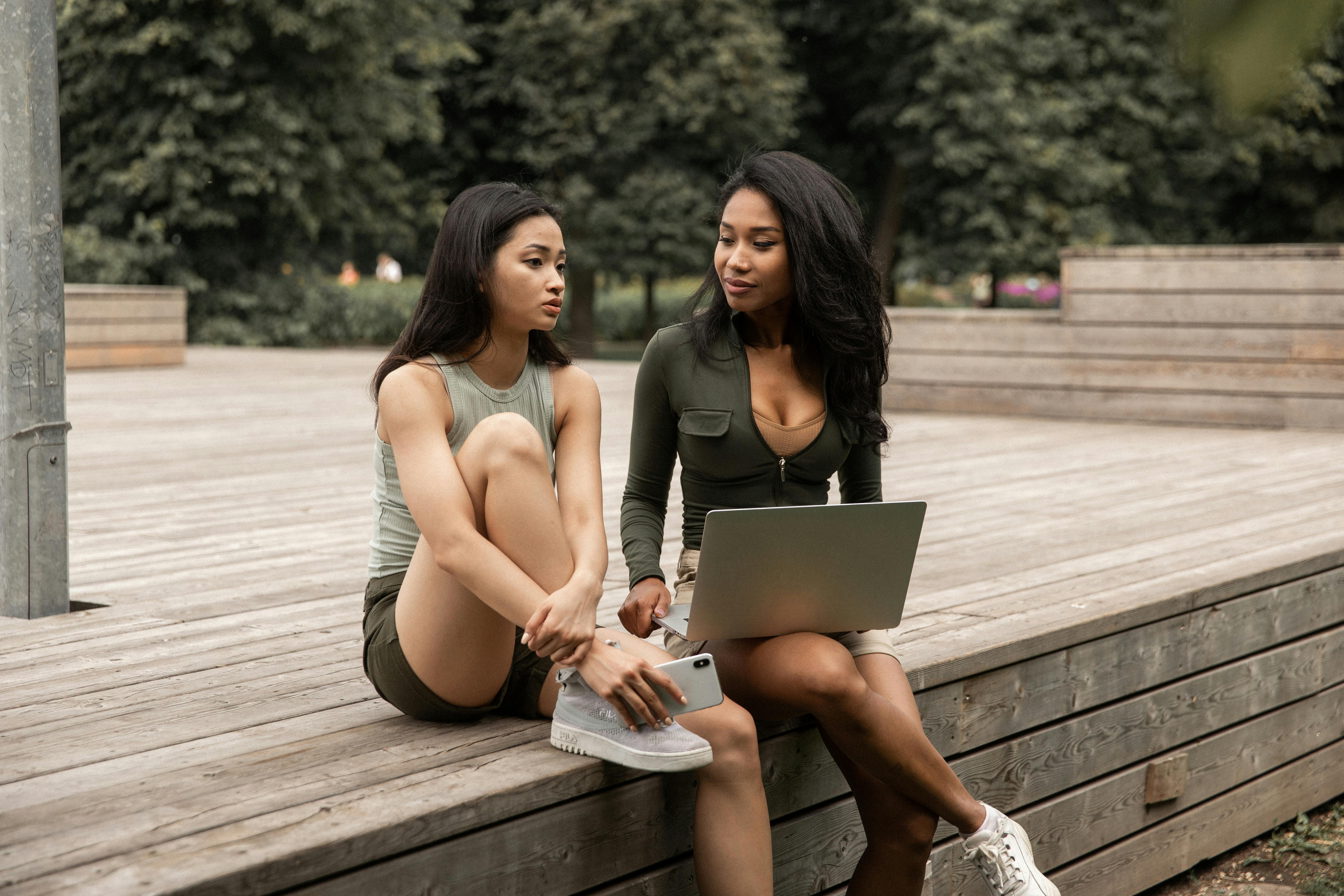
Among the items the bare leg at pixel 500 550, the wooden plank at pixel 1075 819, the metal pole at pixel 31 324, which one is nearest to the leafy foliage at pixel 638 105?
the wooden plank at pixel 1075 819

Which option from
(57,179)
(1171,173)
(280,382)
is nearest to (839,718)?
(57,179)

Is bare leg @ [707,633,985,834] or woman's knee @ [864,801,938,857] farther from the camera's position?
woman's knee @ [864,801,938,857]

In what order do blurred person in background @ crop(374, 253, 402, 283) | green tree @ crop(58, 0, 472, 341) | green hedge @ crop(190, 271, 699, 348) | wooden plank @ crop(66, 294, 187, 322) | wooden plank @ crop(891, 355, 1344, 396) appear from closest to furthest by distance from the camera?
1. wooden plank @ crop(891, 355, 1344, 396)
2. wooden plank @ crop(66, 294, 187, 322)
3. green tree @ crop(58, 0, 472, 341)
4. green hedge @ crop(190, 271, 699, 348)
5. blurred person in background @ crop(374, 253, 402, 283)

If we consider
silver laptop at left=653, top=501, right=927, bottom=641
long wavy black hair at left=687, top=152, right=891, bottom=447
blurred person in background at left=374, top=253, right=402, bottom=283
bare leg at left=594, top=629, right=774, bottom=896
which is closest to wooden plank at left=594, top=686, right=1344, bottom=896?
bare leg at left=594, top=629, right=774, bottom=896

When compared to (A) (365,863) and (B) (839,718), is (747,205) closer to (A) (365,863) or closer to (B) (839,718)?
(B) (839,718)

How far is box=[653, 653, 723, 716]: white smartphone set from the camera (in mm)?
2273

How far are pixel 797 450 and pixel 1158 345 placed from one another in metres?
6.39

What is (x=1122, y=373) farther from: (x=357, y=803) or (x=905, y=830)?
(x=357, y=803)

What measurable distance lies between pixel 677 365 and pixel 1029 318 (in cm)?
655

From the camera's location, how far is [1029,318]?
8.93m

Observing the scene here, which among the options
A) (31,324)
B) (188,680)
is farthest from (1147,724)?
(31,324)

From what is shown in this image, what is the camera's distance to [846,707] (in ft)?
8.07

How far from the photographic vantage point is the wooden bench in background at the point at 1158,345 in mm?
8133

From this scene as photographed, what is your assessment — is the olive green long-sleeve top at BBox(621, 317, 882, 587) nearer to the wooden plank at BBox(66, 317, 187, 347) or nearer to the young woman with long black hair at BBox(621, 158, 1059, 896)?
the young woman with long black hair at BBox(621, 158, 1059, 896)
